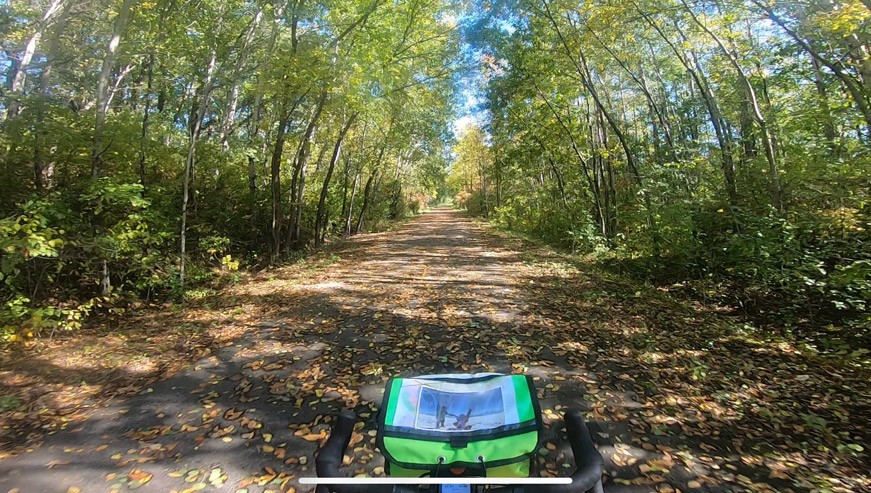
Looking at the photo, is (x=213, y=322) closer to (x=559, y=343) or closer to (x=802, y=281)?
(x=559, y=343)

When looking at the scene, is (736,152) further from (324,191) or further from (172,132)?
(172,132)

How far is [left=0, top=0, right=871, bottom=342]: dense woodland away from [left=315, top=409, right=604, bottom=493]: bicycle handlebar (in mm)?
3946

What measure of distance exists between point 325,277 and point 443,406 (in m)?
6.86

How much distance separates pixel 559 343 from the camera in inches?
193

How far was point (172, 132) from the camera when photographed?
9969 millimetres

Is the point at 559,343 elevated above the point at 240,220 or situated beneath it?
situated beneath

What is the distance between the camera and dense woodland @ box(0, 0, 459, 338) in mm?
5090

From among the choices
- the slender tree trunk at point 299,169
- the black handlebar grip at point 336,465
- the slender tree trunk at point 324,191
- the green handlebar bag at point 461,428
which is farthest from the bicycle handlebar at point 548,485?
the slender tree trunk at point 324,191

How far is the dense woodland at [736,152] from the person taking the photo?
5.02 m

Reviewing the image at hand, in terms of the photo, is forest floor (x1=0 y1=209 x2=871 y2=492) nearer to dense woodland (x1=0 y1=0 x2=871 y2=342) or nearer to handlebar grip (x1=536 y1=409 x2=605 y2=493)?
handlebar grip (x1=536 y1=409 x2=605 y2=493)

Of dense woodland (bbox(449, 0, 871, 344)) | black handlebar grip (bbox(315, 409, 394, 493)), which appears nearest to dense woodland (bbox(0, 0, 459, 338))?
dense woodland (bbox(449, 0, 871, 344))

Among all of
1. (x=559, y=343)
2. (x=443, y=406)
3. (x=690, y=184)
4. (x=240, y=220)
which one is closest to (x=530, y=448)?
(x=443, y=406)

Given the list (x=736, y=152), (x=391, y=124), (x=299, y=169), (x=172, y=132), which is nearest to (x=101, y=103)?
(x=172, y=132)

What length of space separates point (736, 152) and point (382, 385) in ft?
24.8
